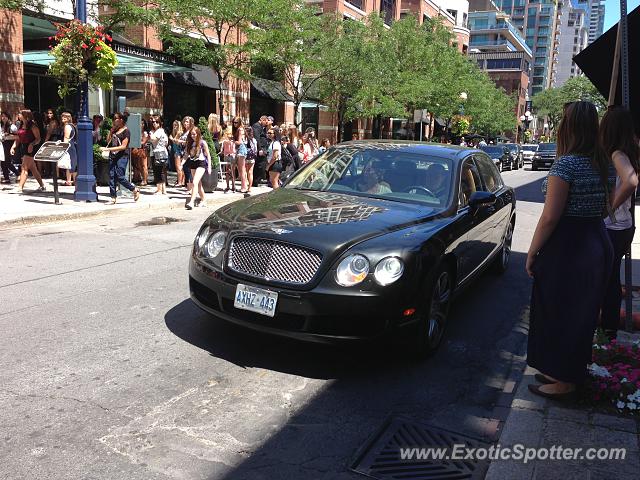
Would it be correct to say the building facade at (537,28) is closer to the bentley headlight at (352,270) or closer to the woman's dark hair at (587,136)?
the woman's dark hair at (587,136)

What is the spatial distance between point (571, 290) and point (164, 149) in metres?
13.2

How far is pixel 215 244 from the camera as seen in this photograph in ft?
14.7

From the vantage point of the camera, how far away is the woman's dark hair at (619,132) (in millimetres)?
4031

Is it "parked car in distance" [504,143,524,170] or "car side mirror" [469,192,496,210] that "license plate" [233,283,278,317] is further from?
"parked car in distance" [504,143,524,170]

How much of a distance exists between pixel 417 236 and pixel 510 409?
1340 mm

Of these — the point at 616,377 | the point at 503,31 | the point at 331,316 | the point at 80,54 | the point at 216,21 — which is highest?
the point at 503,31

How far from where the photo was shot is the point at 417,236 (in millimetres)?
4312

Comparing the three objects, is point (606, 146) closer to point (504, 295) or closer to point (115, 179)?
point (504, 295)

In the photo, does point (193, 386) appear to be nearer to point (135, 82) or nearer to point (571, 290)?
point (571, 290)

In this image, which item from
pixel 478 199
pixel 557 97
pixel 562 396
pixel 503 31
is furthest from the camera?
pixel 503 31

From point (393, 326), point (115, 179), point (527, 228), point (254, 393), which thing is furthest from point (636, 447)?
point (115, 179)

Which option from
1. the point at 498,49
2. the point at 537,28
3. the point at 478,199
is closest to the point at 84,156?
the point at 478,199

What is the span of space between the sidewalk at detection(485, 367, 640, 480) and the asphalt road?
0.71 ft

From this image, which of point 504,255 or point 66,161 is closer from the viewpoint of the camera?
point 504,255
